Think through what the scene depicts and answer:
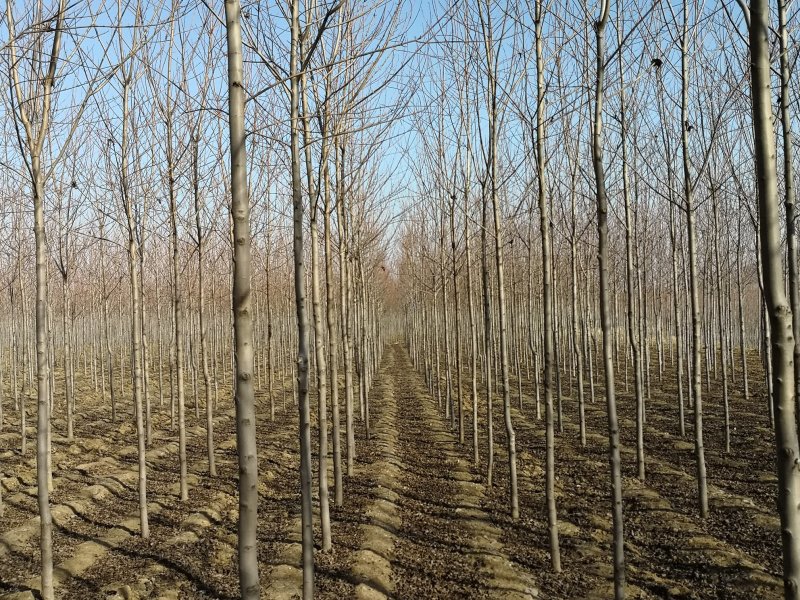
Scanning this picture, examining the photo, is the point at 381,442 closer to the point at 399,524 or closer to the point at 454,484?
the point at 454,484

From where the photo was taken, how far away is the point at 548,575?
4031mm

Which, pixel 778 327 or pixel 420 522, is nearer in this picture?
pixel 778 327

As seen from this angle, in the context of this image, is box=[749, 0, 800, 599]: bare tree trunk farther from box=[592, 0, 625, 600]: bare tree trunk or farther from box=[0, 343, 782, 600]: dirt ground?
box=[0, 343, 782, 600]: dirt ground

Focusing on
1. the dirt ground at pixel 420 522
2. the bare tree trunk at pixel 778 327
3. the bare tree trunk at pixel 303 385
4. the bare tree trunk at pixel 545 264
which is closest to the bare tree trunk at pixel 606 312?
the bare tree trunk at pixel 545 264

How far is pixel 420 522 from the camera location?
5.25 metres

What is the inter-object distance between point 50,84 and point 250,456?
273 centimetres

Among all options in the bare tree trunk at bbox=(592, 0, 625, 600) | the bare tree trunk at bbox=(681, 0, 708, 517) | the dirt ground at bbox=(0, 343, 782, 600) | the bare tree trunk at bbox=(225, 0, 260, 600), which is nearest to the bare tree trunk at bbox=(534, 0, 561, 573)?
the dirt ground at bbox=(0, 343, 782, 600)

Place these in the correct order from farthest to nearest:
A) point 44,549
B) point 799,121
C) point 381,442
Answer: point 381,442, point 799,121, point 44,549

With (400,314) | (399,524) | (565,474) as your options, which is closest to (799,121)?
(565,474)

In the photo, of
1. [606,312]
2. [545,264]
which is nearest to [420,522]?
[545,264]

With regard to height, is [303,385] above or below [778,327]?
below

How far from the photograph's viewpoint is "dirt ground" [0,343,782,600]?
12.9 ft

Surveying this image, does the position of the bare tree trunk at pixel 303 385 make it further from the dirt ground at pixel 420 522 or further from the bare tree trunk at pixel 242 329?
the bare tree trunk at pixel 242 329

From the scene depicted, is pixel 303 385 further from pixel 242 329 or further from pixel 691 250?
pixel 691 250
